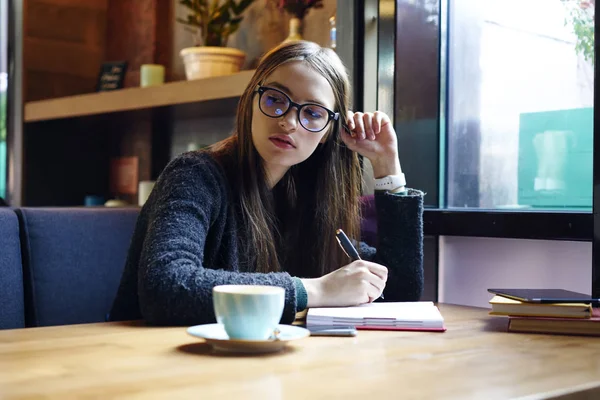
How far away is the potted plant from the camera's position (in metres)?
2.66

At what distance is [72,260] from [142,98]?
1099 millimetres

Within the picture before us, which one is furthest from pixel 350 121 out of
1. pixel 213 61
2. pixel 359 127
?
pixel 213 61

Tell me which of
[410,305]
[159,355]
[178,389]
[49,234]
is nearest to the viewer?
[178,389]

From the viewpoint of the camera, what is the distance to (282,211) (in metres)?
1.81

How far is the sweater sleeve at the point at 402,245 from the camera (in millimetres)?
1718

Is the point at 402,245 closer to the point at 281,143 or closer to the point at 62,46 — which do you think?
the point at 281,143

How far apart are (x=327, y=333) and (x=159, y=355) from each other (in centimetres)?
28

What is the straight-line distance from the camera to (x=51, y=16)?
3592mm

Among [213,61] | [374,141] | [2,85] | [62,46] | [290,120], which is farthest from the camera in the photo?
[2,85]

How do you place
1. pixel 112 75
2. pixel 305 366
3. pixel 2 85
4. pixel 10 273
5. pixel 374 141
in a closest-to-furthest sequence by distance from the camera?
pixel 305 366 → pixel 10 273 → pixel 374 141 → pixel 112 75 → pixel 2 85

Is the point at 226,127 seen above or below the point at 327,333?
above

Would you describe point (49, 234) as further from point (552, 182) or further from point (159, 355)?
point (552, 182)

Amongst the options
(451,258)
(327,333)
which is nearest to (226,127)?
(451,258)

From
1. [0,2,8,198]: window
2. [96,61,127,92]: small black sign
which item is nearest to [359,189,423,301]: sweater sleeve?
[96,61,127,92]: small black sign
